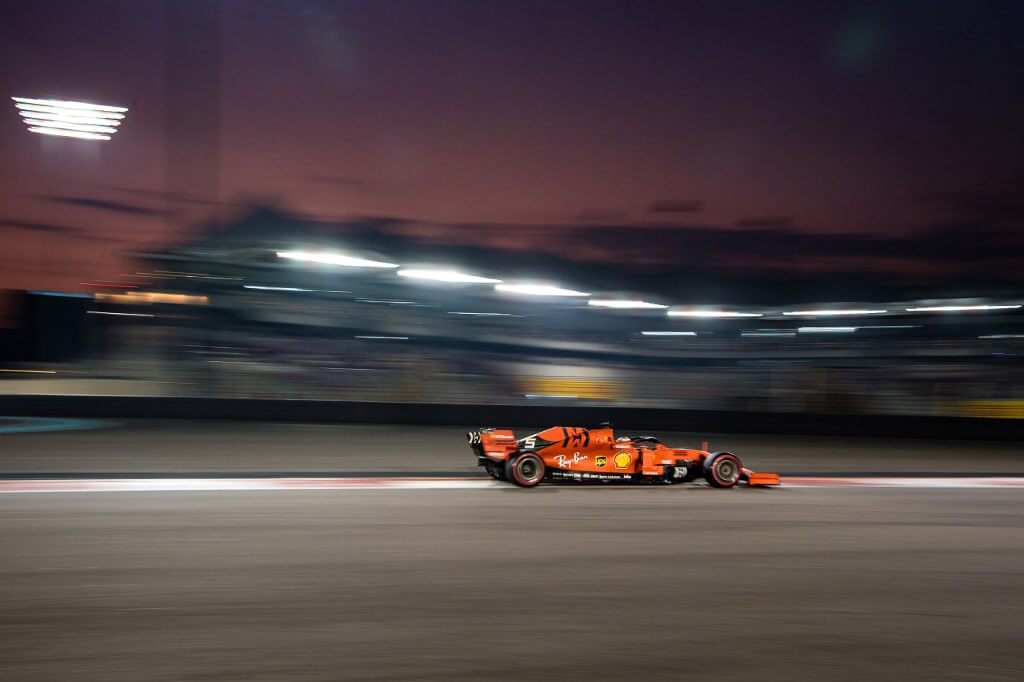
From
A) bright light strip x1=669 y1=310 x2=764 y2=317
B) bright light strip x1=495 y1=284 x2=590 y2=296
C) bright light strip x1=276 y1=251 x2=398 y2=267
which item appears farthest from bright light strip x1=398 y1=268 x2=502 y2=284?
bright light strip x1=669 y1=310 x2=764 y2=317

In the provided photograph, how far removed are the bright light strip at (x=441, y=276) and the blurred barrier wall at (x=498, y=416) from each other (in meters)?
6.07

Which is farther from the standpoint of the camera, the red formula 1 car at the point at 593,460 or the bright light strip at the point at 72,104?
the bright light strip at the point at 72,104

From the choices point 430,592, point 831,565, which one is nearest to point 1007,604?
point 831,565

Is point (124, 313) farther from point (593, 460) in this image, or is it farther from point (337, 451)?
point (593, 460)

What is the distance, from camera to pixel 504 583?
552 cm

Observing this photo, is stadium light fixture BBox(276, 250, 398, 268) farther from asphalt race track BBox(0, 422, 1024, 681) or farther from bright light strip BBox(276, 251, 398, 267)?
asphalt race track BBox(0, 422, 1024, 681)

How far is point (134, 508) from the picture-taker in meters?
8.05

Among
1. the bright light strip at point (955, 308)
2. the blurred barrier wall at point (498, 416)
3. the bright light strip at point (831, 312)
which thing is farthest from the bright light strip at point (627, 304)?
the bright light strip at point (955, 308)

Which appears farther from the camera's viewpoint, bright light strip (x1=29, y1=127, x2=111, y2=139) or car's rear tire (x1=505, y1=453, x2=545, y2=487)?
bright light strip (x1=29, y1=127, x2=111, y2=139)

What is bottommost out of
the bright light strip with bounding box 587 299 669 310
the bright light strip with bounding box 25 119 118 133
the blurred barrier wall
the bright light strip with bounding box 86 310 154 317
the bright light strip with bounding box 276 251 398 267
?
the blurred barrier wall

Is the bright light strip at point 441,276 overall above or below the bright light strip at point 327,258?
below

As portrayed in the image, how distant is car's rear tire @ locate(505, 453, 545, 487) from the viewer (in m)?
10.1

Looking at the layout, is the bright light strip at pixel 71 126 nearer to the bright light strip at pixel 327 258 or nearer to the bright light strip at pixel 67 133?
the bright light strip at pixel 67 133

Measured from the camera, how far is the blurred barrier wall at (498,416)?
61.7ft
